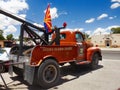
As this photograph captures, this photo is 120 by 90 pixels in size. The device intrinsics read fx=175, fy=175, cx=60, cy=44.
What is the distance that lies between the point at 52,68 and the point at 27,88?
3.82 feet

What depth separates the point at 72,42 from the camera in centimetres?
846

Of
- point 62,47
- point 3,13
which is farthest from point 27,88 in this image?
point 3,13

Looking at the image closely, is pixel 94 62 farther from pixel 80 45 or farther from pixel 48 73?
pixel 48 73

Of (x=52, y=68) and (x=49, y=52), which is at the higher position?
(x=49, y=52)

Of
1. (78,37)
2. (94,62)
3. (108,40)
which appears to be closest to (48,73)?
(78,37)

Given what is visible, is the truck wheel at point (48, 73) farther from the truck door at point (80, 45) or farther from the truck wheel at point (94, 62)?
the truck wheel at point (94, 62)

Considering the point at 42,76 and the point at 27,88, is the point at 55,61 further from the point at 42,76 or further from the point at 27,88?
the point at 27,88

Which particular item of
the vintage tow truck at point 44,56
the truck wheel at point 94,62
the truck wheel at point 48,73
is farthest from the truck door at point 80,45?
the truck wheel at point 48,73

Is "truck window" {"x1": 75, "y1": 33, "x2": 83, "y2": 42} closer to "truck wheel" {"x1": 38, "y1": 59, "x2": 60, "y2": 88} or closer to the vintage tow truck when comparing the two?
the vintage tow truck

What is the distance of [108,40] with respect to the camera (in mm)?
61844

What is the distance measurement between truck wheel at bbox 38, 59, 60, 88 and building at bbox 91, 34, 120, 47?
5594cm

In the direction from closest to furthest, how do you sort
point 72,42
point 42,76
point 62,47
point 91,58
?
point 42,76 → point 62,47 → point 72,42 → point 91,58

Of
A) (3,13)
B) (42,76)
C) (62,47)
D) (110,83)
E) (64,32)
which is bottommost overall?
(110,83)

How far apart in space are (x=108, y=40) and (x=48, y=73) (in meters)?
58.2
